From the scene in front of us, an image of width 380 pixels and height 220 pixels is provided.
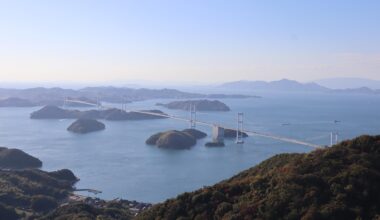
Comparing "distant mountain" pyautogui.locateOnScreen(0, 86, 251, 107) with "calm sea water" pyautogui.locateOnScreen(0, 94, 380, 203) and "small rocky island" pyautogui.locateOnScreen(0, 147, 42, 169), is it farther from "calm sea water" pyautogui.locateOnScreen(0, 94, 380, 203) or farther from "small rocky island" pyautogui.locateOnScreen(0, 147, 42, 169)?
"small rocky island" pyautogui.locateOnScreen(0, 147, 42, 169)

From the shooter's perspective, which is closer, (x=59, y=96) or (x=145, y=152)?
(x=145, y=152)

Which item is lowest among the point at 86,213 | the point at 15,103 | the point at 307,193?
the point at 86,213

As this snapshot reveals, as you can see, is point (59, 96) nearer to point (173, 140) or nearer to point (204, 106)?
point (204, 106)

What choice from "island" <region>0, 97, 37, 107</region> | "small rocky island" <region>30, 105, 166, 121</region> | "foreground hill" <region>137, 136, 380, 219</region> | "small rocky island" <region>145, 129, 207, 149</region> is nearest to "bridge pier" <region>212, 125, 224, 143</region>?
"small rocky island" <region>145, 129, 207, 149</region>

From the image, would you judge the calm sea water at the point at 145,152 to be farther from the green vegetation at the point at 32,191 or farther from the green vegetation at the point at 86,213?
the green vegetation at the point at 86,213

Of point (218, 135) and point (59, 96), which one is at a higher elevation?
point (59, 96)

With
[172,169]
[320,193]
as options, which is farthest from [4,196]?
[320,193]

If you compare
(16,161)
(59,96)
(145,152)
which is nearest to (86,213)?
(16,161)
